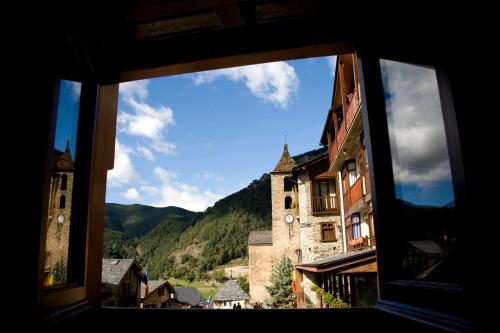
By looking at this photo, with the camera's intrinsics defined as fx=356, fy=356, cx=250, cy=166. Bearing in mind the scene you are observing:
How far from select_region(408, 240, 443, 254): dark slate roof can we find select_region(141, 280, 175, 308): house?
2639 centimetres

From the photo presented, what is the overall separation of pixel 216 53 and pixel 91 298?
1.67 m

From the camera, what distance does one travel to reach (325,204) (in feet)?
60.1

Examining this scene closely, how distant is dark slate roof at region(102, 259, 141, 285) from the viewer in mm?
19000

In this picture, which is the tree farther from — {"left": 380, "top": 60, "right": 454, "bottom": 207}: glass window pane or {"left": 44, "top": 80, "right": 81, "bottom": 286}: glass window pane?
{"left": 380, "top": 60, "right": 454, "bottom": 207}: glass window pane

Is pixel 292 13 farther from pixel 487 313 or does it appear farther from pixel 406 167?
pixel 487 313

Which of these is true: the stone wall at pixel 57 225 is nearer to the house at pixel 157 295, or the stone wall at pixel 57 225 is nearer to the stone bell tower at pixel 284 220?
the stone bell tower at pixel 284 220

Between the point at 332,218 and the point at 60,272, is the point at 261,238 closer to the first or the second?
the point at 332,218

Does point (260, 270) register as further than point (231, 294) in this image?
No

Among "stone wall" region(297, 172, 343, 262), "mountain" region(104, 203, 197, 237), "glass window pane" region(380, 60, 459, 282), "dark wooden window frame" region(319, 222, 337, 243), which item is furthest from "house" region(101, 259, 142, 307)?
"mountain" region(104, 203, 197, 237)

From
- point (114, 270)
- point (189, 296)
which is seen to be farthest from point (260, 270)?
point (189, 296)

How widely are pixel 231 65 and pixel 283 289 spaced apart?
21.0 metres

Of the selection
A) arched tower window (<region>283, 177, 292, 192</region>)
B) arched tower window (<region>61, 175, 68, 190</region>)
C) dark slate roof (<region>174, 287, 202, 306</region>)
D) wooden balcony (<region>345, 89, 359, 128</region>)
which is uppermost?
arched tower window (<region>283, 177, 292, 192</region>)

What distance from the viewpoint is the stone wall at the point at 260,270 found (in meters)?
26.1

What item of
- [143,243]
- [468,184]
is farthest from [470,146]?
[143,243]
